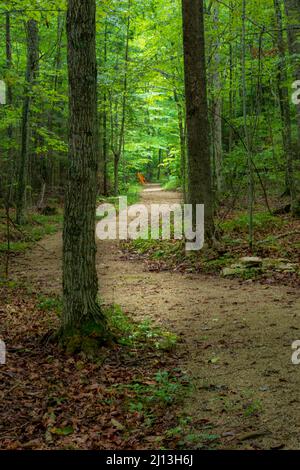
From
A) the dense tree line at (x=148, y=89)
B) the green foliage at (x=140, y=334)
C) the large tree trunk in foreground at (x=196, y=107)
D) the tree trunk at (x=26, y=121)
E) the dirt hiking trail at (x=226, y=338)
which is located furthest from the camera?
the tree trunk at (x=26, y=121)

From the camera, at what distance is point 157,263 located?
1164 centimetres

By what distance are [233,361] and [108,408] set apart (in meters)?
1.68

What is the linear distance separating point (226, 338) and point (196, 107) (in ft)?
21.4

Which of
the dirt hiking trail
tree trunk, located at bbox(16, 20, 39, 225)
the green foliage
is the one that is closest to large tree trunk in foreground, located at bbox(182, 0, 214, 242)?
the dirt hiking trail

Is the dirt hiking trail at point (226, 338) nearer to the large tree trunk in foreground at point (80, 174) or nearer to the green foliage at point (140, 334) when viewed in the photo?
the green foliage at point (140, 334)

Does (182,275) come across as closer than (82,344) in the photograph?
No

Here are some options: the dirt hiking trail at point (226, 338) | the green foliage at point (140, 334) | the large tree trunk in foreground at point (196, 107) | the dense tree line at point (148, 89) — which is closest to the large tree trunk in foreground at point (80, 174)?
the dense tree line at point (148, 89)

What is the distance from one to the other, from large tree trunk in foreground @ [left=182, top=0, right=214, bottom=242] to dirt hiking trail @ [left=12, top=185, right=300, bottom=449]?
6.96ft

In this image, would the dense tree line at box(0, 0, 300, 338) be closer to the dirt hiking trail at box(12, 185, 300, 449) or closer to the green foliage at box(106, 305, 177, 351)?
the green foliage at box(106, 305, 177, 351)

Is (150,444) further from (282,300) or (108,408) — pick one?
(282,300)

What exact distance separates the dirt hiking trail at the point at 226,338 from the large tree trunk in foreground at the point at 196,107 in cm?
212

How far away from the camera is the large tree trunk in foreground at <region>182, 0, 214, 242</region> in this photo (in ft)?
35.6

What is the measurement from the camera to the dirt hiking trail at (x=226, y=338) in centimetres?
399
